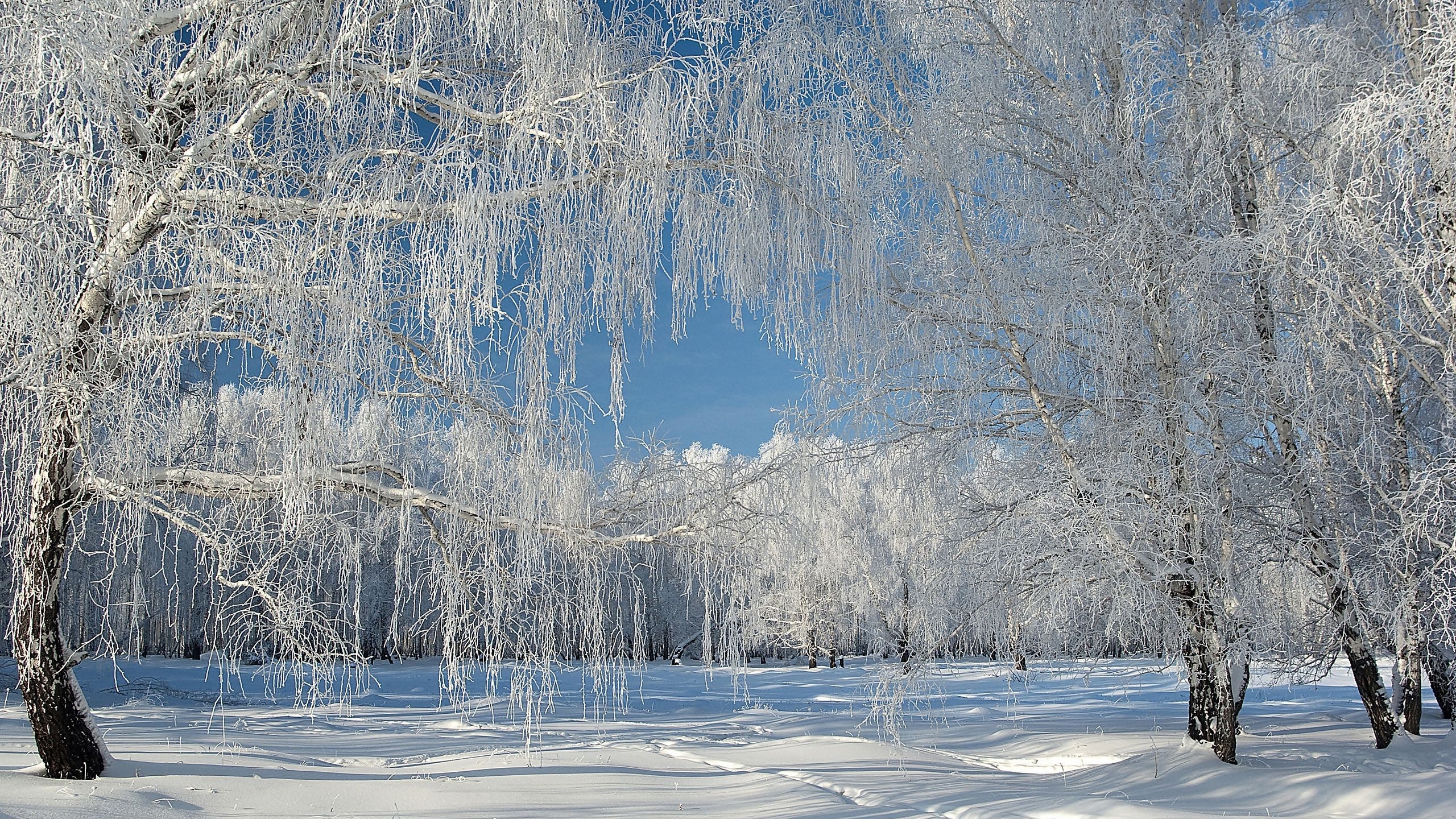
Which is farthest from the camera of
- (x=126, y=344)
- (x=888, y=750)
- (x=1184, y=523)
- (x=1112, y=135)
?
(x=888, y=750)

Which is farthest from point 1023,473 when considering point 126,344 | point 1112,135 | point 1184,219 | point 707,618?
point 126,344

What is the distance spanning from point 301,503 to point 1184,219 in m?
5.56

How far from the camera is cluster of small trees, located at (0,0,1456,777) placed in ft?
12.1

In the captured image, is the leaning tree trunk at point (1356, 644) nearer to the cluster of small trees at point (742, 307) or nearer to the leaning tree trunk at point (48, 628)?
the cluster of small trees at point (742, 307)

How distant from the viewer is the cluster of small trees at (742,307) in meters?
3.68

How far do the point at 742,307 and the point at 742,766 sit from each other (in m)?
4.10

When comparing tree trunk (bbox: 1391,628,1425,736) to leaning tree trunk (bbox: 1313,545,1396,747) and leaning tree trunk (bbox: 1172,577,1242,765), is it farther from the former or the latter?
leaning tree trunk (bbox: 1172,577,1242,765)

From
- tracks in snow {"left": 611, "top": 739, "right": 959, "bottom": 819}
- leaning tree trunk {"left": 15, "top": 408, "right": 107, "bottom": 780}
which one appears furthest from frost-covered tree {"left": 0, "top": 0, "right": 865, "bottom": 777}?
tracks in snow {"left": 611, "top": 739, "right": 959, "bottom": 819}

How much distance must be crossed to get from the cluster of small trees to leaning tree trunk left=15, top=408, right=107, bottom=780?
0.07 ft

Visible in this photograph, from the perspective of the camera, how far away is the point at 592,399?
155 inches

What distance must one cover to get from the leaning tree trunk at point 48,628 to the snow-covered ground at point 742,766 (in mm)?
242

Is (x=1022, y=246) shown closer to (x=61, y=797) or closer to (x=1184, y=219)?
(x=1184, y=219)

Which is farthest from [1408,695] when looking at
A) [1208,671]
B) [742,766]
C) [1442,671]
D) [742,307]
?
[742,307]

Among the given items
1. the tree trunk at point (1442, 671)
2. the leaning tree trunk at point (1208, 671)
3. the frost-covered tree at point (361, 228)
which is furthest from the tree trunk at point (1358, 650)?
the frost-covered tree at point (361, 228)
